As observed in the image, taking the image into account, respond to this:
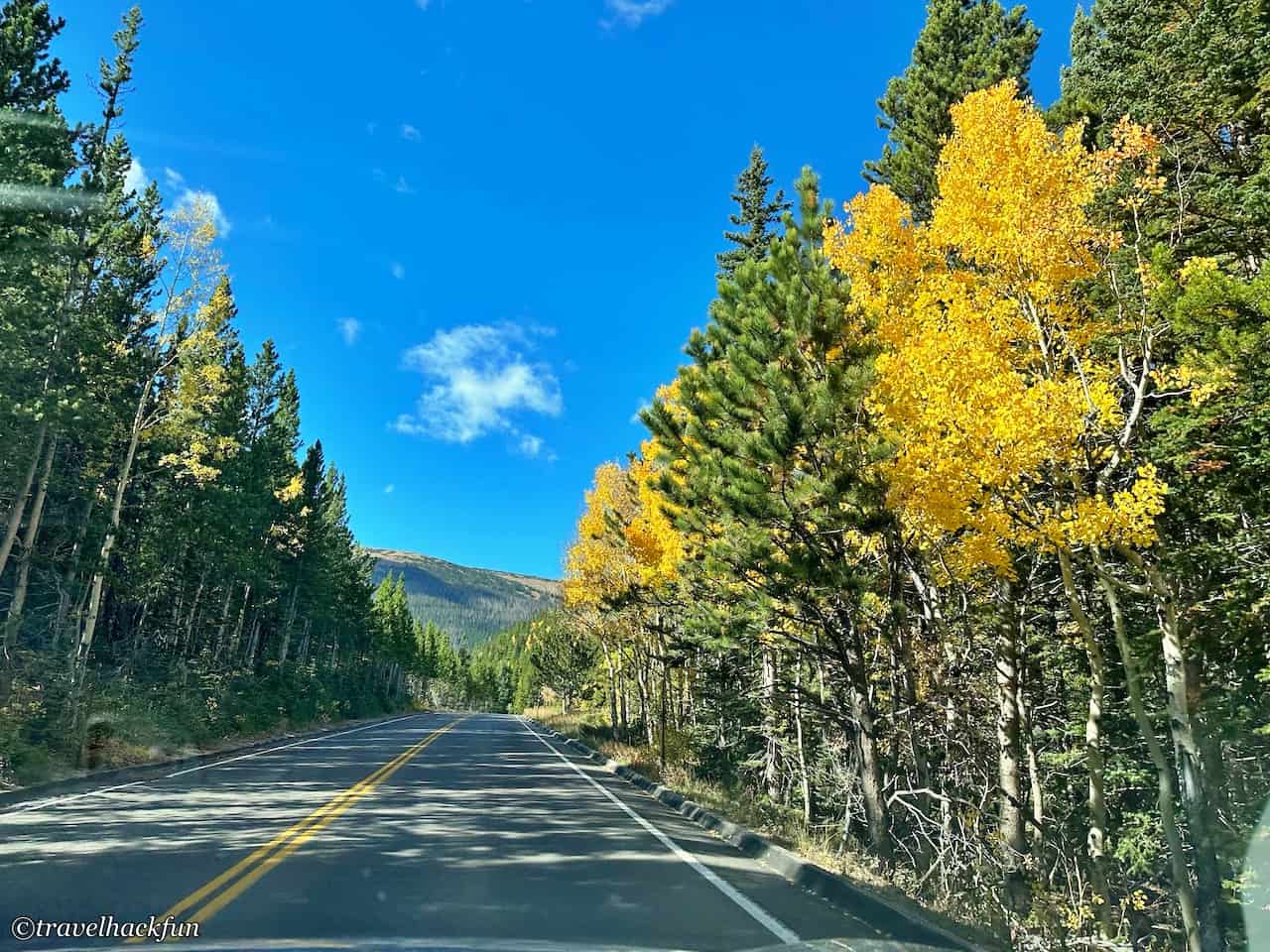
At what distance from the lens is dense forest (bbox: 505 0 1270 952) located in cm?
761

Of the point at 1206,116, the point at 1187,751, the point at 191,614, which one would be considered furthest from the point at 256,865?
the point at 191,614

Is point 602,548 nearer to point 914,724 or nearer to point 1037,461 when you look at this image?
point 914,724

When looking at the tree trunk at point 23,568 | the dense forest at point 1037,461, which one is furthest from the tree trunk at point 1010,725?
the tree trunk at point 23,568

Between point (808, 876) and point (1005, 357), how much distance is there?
6.05m

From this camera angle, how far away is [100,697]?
19.9 meters

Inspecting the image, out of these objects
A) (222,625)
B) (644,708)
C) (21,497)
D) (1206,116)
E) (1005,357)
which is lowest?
(644,708)

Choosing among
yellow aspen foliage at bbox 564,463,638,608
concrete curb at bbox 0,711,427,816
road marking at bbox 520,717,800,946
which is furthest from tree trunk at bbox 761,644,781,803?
concrete curb at bbox 0,711,427,816

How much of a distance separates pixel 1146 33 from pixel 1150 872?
1377cm

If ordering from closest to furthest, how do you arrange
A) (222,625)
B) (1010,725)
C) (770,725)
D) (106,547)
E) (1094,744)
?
1. (1094,744)
2. (1010,725)
3. (770,725)
4. (106,547)
5. (222,625)

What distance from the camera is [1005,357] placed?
8805 mm

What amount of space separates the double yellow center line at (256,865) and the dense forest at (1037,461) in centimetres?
624

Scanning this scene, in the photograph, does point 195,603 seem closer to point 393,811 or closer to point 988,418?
point 393,811

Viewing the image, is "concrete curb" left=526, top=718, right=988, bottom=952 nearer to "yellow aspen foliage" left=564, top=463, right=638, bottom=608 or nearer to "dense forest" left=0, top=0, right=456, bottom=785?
"yellow aspen foliage" left=564, top=463, right=638, bottom=608

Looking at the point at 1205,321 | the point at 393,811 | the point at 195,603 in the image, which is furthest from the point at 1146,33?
the point at 195,603
